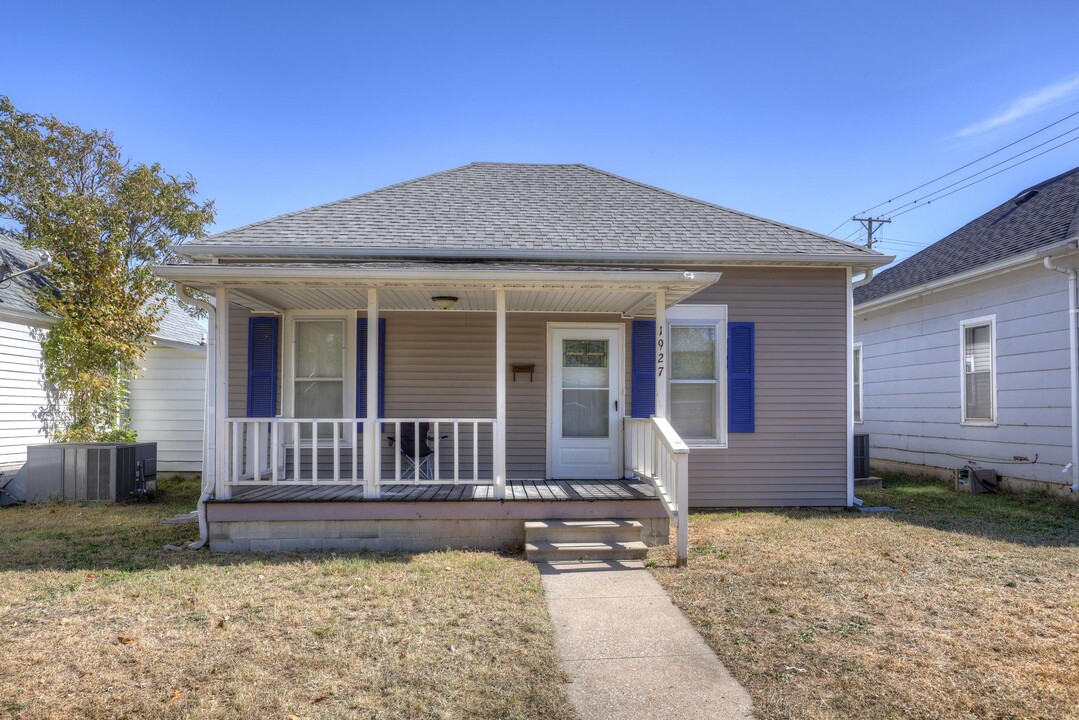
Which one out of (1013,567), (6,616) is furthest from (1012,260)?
(6,616)

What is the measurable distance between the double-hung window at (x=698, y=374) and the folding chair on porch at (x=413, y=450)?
116 inches

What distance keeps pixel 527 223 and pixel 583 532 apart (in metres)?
4.02

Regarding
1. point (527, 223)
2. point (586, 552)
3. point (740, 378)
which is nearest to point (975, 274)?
point (740, 378)

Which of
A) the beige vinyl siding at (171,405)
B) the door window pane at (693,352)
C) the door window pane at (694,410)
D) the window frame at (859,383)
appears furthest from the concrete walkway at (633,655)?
the window frame at (859,383)

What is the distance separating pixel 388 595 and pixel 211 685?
4.86ft

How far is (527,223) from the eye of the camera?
318 inches

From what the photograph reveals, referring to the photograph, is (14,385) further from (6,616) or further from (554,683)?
(554,683)

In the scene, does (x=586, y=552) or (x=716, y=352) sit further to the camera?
(x=716, y=352)

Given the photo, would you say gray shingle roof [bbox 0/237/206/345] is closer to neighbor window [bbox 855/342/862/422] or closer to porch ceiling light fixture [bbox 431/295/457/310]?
porch ceiling light fixture [bbox 431/295/457/310]

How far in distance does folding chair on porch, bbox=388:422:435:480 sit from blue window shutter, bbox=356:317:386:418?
0.41 m

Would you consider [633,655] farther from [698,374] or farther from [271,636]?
[698,374]

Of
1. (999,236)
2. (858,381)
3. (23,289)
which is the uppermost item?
(999,236)

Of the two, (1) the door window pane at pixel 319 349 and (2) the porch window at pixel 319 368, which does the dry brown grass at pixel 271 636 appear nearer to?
(2) the porch window at pixel 319 368

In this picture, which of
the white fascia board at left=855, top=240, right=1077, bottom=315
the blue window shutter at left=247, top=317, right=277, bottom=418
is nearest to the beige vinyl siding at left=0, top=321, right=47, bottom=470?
the blue window shutter at left=247, top=317, right=277, bottom=418
